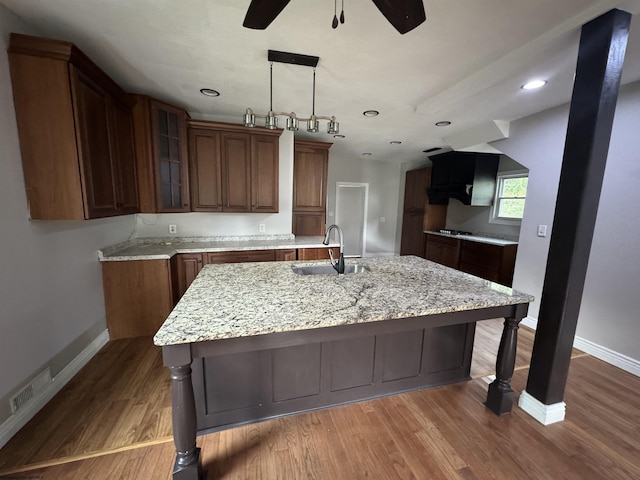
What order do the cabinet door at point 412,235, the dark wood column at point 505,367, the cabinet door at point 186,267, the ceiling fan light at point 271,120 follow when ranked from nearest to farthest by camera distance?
the dark wood column at point 505,367, the ceiling fan light at point 271,120, the cabinet door at point 186,267, the cabinet door at point 412,235

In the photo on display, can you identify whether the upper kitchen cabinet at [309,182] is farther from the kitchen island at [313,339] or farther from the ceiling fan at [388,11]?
the ceiling fan at [388,11]

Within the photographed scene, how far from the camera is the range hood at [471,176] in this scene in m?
4.27

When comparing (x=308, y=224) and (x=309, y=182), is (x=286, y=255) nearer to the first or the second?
(x=308, y=224)

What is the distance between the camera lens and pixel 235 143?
3217 millimetres

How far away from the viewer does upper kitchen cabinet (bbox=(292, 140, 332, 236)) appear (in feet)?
13.0

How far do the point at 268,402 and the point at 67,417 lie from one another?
4.15ft

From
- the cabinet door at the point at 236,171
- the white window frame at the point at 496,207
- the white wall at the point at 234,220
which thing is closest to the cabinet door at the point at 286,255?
the white wall at the point at 234,220

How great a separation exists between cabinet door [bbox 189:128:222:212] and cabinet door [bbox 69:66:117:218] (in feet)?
3.23

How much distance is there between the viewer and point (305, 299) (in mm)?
1409

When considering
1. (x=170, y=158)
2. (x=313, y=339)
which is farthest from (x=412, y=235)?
(x=313, y=339)

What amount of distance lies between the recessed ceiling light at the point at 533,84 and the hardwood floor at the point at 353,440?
2457mm

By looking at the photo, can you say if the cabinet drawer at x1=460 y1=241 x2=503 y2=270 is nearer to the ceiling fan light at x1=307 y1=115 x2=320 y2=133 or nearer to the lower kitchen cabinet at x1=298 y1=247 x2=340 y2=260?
the lower kitchen cabinet at x1=298 y1=247 x2=340 y2=260

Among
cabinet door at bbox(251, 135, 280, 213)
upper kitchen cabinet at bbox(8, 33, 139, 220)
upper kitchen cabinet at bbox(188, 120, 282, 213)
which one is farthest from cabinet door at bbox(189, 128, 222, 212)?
upper kitchen cabinet at bbox(8, 33, 139, 220)

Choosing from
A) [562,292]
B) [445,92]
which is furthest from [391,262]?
[445,92]
